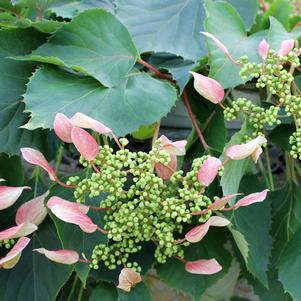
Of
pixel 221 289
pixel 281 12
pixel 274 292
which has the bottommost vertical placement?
pixel 221 289

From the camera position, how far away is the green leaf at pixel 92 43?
0.48m

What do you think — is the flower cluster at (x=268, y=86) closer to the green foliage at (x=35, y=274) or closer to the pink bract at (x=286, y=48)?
the pink bract at (x=286, y=48)

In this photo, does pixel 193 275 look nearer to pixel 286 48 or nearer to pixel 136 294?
pixel 136 294

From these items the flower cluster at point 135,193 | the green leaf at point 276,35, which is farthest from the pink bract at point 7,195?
the green leaf at point 276,35

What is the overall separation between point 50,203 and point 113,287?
0.43ft

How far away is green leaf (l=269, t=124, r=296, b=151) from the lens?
0.51 m

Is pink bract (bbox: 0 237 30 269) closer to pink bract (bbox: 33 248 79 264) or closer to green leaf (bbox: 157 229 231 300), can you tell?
pink bract (bbox: 33 248 79 264)

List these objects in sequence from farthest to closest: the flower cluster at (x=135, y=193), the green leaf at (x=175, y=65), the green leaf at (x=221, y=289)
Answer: the green leaf at (x=221, y=289) < the green leaf at (x=175, y=65) < the flower cluster at (x=135, y=193)

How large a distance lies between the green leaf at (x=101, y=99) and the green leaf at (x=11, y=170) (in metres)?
0.12

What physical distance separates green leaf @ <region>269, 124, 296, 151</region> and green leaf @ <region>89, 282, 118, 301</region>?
0.20 m

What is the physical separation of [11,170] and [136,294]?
18 cm

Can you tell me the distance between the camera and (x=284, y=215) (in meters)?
0.57

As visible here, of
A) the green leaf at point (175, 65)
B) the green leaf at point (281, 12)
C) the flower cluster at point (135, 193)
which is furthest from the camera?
the green leaf at point (281, 12)

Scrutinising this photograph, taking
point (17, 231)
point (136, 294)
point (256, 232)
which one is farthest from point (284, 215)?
point (17, 231)
